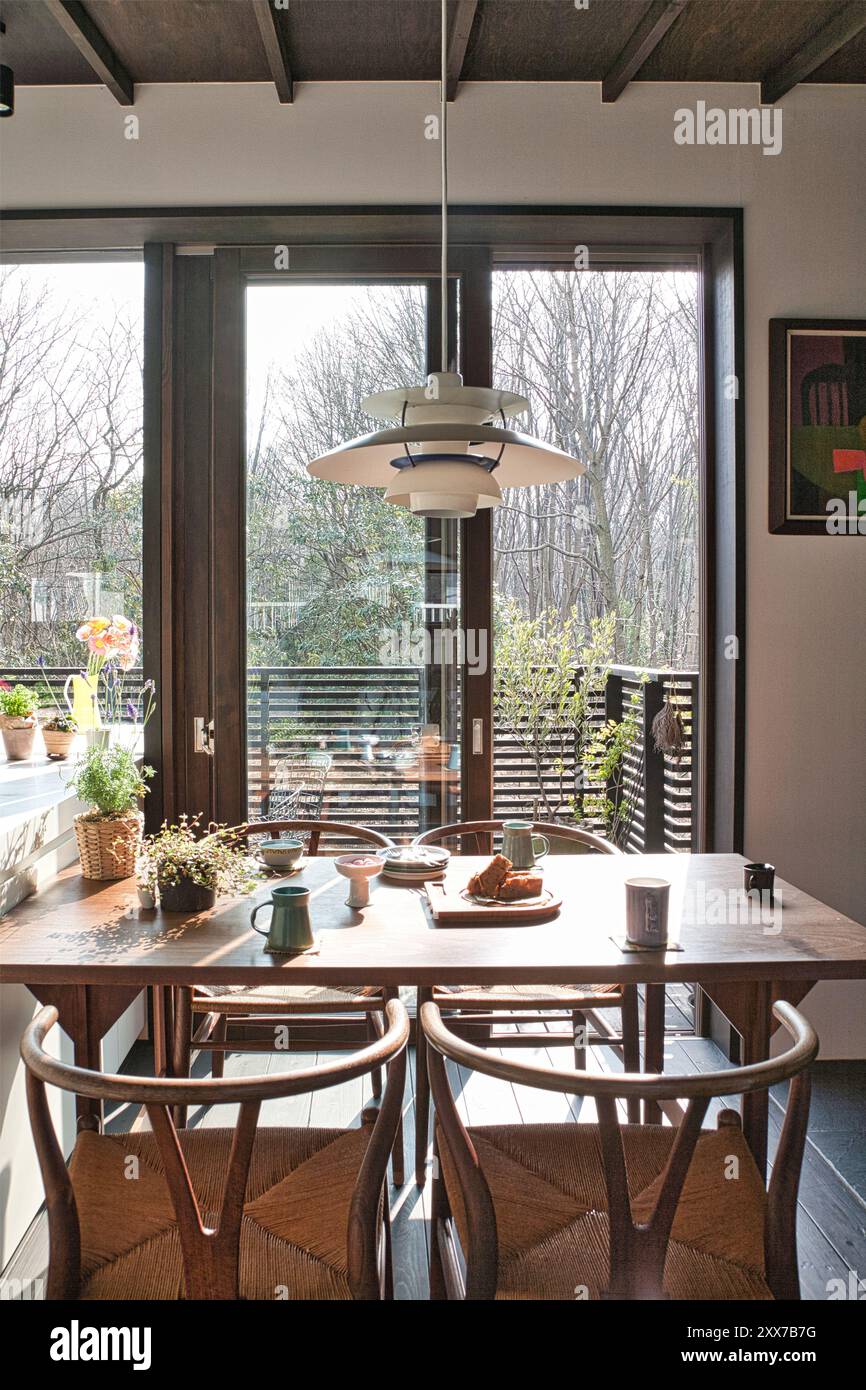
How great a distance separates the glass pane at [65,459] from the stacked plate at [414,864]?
125 centimetres

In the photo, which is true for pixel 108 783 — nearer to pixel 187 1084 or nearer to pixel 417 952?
pixel 417 952

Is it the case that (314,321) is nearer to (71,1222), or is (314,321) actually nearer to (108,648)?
(108,648)

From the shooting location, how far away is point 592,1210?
1.49 metres

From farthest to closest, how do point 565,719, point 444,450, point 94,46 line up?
point 565,719 → point 94,46 → point 444,450

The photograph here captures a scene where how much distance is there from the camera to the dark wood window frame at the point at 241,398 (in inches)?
119

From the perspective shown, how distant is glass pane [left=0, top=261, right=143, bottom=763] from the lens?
123 inches

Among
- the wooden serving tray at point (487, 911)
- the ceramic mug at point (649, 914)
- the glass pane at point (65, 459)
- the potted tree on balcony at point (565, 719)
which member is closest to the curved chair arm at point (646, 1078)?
the ceramic mug at point (649, 914)

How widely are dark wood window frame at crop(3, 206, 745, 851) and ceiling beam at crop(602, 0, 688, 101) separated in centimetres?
35

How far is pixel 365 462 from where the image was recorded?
183 centimetres

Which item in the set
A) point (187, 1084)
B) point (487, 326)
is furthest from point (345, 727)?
point (187, 1084)

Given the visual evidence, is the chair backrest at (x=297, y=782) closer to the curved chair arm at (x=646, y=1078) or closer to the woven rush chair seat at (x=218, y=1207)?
the woven rush chair seat at (x=218, y=1207)

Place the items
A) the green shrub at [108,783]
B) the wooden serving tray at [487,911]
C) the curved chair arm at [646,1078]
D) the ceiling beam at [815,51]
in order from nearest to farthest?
the curved chair arm at [646,1078] < the wooden serving tray at [487,911] < the green shrub at [108,783] < the ceiling beam at [815,51]

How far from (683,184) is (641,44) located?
43 cm

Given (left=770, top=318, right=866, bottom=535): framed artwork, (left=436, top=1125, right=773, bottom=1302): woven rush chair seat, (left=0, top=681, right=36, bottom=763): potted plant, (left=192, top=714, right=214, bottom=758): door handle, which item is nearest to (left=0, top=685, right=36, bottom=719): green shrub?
(left=0, top=681, right=36, bottom=763): potted plant
